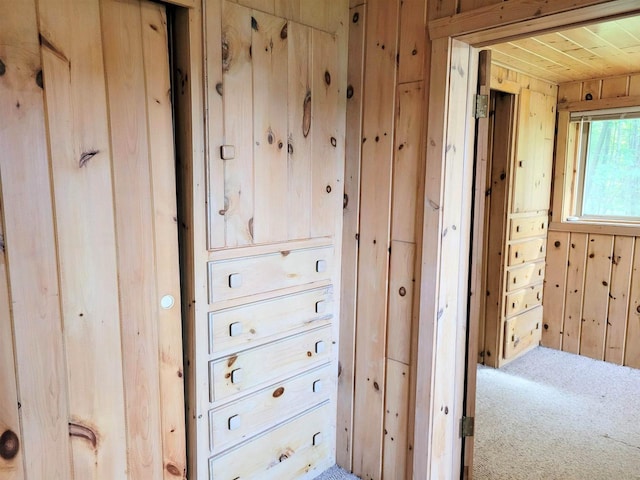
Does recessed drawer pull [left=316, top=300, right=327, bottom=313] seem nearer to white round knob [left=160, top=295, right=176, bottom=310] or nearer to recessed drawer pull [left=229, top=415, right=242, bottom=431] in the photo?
recessed drawer pull [left=229, top=415, right=242, bottom=431]

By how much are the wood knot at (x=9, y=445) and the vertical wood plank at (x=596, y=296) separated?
388cm

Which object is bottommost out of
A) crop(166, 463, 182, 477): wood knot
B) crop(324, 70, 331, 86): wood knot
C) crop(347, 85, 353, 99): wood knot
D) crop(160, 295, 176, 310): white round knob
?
crop(166, 463, 182, 477): wood knot

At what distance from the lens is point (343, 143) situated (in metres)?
2.05

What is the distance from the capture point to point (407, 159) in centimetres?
186

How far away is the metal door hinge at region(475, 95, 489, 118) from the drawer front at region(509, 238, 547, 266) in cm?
182

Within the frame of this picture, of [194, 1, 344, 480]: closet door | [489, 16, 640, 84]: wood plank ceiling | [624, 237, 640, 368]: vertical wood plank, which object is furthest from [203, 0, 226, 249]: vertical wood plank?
Result: [624, 237, 640, 368]: vertical wood plank

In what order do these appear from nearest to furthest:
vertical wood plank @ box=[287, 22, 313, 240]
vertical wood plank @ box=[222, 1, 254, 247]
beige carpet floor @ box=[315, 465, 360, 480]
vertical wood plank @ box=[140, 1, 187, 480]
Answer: vertical wood plank @ box=[140, 1, 187, 480] → vertical wood plank @ box=[222, 1, 254, 247] → vertical wood plank @ box=[287, 22, 313, 240] → beige carpet floor @ box=[315, 465, 360, 480]

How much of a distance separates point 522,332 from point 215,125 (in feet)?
10.3

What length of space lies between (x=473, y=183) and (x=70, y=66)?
153cm

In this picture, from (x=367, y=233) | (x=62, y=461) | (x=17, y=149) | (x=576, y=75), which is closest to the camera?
(x=17, y=149)

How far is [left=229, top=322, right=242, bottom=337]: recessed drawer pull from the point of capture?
1.67m

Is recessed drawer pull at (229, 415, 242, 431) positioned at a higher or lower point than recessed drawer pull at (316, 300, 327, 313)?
lower

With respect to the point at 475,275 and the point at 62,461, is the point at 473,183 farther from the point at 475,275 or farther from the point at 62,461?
the point at 62,461

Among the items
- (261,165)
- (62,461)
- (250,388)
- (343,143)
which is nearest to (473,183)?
(343,143)
